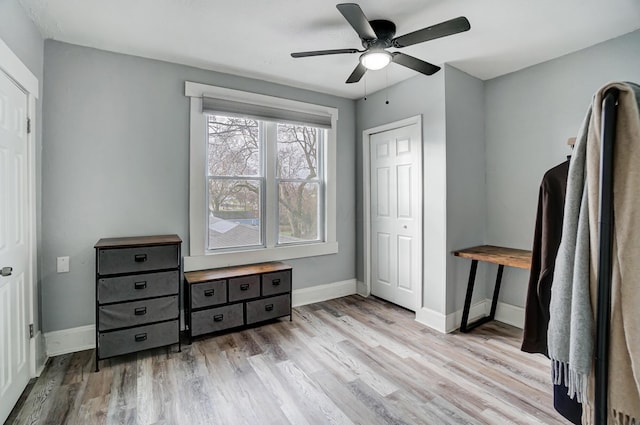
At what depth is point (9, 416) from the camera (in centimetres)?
183

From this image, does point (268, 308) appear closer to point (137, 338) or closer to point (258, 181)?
point (137, 338)

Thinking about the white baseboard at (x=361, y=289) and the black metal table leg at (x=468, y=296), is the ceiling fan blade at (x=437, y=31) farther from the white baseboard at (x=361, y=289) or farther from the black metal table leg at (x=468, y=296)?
the white baseboard at (x=361, y=289)

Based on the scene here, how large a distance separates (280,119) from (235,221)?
47.8 inches

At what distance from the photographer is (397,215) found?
141 inches

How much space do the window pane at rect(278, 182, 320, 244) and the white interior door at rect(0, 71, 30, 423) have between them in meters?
2.14

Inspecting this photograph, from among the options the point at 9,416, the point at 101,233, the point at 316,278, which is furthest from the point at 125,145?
the point at 316,278

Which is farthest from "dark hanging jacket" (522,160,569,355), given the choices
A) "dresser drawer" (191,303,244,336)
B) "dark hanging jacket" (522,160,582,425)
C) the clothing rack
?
"dresser drawer" (191,303,244,336)

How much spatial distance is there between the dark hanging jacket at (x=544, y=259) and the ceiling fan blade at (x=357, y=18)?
1263mm

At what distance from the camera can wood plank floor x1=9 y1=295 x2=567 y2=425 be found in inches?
72.6

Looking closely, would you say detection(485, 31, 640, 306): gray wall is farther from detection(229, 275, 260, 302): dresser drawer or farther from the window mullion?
detection(229, 275, 260, 302): dresser drawer

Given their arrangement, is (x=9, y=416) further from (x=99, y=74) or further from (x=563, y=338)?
(x=563, y=338)

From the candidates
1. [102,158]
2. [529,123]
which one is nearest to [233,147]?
[102,158]

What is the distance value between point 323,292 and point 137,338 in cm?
205

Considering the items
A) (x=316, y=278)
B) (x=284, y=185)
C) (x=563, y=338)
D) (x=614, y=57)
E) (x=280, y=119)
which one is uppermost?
(x=614, y=57)
